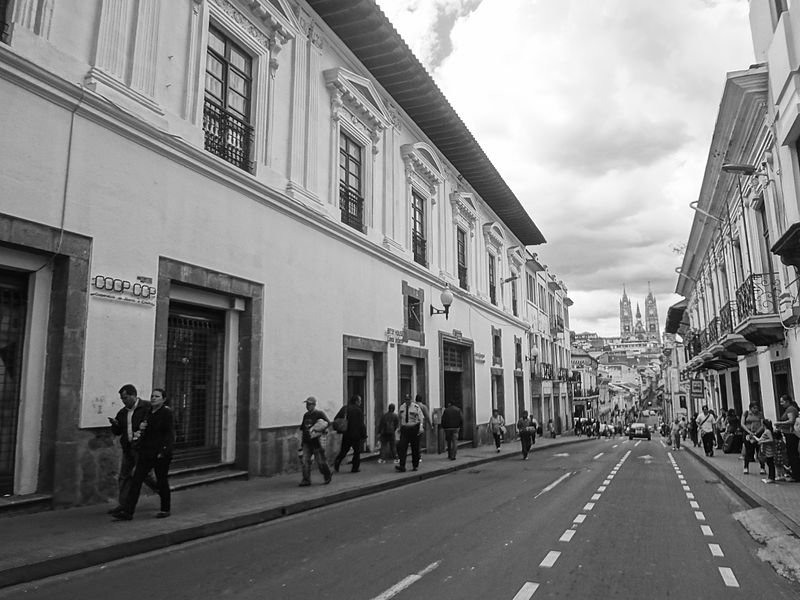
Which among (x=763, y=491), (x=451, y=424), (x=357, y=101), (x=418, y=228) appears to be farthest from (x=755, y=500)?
(x=418, y=228)

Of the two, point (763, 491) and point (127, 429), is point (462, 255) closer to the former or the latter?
point (763, 491)

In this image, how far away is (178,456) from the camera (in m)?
9.62

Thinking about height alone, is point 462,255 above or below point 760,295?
above

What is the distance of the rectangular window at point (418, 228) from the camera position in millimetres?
18969

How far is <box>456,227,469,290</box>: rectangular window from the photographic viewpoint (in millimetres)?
22922

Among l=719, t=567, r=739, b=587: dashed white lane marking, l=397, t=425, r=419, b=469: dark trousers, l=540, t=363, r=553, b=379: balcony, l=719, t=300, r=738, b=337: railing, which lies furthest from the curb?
l=540, t=363, r=553, b=379: balcony

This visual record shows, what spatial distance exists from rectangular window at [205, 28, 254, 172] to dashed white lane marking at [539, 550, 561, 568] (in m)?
8.36

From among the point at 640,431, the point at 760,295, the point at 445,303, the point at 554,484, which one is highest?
the point at 445,303

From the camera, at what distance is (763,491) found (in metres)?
10.2

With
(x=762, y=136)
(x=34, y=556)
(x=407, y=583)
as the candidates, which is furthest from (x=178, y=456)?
(x=762, y=136)

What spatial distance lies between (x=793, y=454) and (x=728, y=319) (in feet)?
23.5

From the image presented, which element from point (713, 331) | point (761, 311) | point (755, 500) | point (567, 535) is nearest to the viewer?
point (567, 535)

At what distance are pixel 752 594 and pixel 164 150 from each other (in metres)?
9.05

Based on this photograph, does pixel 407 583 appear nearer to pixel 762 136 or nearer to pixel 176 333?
pixel 176 333
